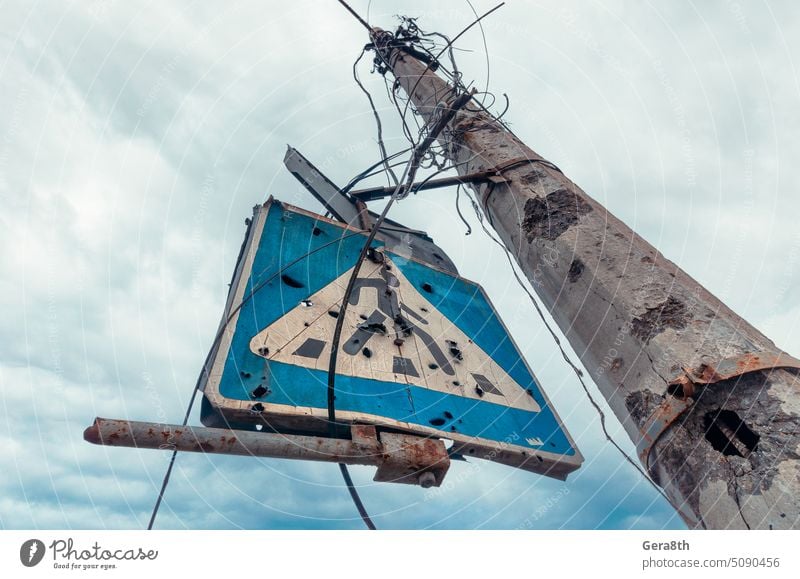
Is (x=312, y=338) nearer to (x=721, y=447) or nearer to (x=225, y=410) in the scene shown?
(x=225, y=410)

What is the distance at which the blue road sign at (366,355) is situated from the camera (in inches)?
66.1

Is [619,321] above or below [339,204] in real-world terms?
below

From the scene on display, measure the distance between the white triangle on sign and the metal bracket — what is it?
2.98 ft

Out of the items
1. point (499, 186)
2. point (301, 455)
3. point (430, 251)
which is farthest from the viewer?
point (430, 251)

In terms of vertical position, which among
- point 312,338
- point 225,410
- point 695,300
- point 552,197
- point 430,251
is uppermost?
point 430,251

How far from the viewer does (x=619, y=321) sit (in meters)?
1.46

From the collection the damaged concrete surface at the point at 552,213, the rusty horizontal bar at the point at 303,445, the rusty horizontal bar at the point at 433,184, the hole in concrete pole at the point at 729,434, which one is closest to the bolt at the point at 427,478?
the rusty horizontal bar at the point at 303,445

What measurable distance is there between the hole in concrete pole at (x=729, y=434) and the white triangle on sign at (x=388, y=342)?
102 cm

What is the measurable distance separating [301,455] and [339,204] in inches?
84.2

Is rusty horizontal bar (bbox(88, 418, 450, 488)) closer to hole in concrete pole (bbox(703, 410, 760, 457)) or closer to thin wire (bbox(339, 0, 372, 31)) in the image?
hole in concrete pole (bbox(703, 410, 760, 457))

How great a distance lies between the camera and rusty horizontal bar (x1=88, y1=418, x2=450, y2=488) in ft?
3.70

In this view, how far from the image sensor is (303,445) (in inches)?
50.7
